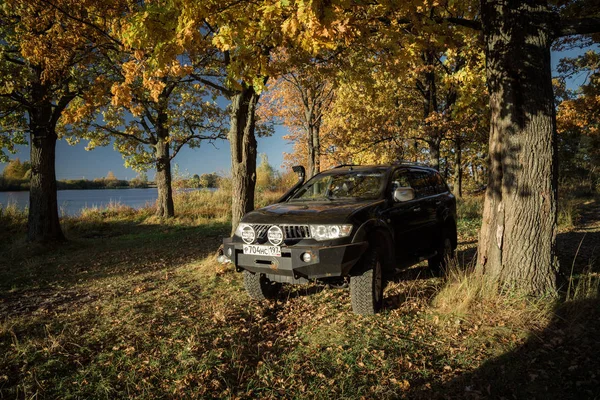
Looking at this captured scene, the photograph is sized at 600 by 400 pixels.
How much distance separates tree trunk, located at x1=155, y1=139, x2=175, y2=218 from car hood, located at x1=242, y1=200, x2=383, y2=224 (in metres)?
13.2

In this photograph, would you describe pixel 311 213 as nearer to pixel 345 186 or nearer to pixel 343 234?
pixel 343 234

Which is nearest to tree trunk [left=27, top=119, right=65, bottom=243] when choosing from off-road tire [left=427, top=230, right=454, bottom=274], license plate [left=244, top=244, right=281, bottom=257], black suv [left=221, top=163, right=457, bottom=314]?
black suv [left=221, top=163, right=457, bottom=314]

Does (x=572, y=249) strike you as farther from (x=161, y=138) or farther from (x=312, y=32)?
(x=161, y=138)

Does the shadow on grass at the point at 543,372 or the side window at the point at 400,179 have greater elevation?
the side window at the point at 400,179

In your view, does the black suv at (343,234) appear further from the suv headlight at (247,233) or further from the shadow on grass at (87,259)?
the shadow on grass at (87,259)

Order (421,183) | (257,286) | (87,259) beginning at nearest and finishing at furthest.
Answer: (257,286) → (421,183) → (87,259)

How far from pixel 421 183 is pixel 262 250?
320cm

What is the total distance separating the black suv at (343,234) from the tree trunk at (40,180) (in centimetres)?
842

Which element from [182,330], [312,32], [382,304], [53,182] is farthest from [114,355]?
[53,182]

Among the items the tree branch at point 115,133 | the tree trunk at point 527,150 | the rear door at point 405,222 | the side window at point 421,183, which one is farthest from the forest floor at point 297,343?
the tree branch at point 115,133

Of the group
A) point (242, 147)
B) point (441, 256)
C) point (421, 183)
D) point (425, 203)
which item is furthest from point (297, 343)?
point (242, 147)

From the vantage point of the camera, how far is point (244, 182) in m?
7.64

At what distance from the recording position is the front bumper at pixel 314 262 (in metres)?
3.93

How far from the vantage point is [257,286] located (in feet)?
16.5
